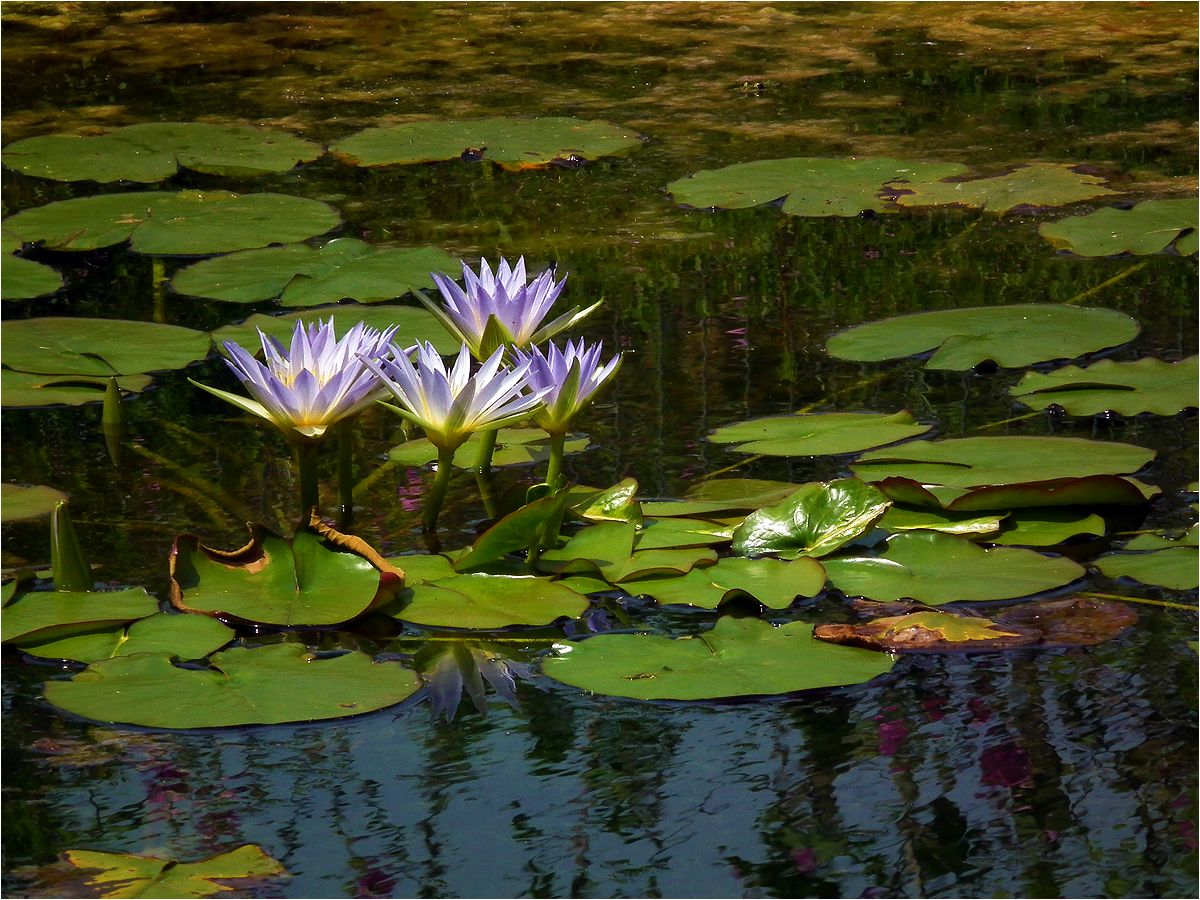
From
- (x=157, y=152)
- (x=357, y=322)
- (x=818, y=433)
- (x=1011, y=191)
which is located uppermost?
(x=157, y=152)

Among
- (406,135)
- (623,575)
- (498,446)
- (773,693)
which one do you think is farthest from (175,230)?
(773,693)

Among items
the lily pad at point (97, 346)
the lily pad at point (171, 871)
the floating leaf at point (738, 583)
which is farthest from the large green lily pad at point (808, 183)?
the lily pad at point (171, 871)

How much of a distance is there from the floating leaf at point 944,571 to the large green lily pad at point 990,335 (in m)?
0.73

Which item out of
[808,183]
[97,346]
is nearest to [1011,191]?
[808,183]

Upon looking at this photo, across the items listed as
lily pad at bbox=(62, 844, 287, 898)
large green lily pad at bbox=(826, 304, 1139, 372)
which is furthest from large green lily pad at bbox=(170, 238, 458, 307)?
lily pad at bbox=(62, 844, 287, 898)

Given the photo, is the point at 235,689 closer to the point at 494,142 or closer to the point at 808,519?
the point at 808,519

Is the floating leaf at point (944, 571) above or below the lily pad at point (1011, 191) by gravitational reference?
below

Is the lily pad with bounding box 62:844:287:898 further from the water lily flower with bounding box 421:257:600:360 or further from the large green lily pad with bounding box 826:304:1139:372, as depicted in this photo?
the large green lily pad with bounding box 826:304:1139:372

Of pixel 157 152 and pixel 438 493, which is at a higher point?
pixel 157 152

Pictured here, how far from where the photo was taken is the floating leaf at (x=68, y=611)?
1738 millimetres

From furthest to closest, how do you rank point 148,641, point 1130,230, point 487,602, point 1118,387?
point 1130,230 < point 1118,387 < point 487,602 < point 148,641

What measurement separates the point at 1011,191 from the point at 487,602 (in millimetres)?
2331

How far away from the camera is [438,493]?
204 cm

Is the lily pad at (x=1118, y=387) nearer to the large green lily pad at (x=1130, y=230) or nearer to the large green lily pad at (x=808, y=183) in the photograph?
the large green lily pad at (x=1130, y=230)
